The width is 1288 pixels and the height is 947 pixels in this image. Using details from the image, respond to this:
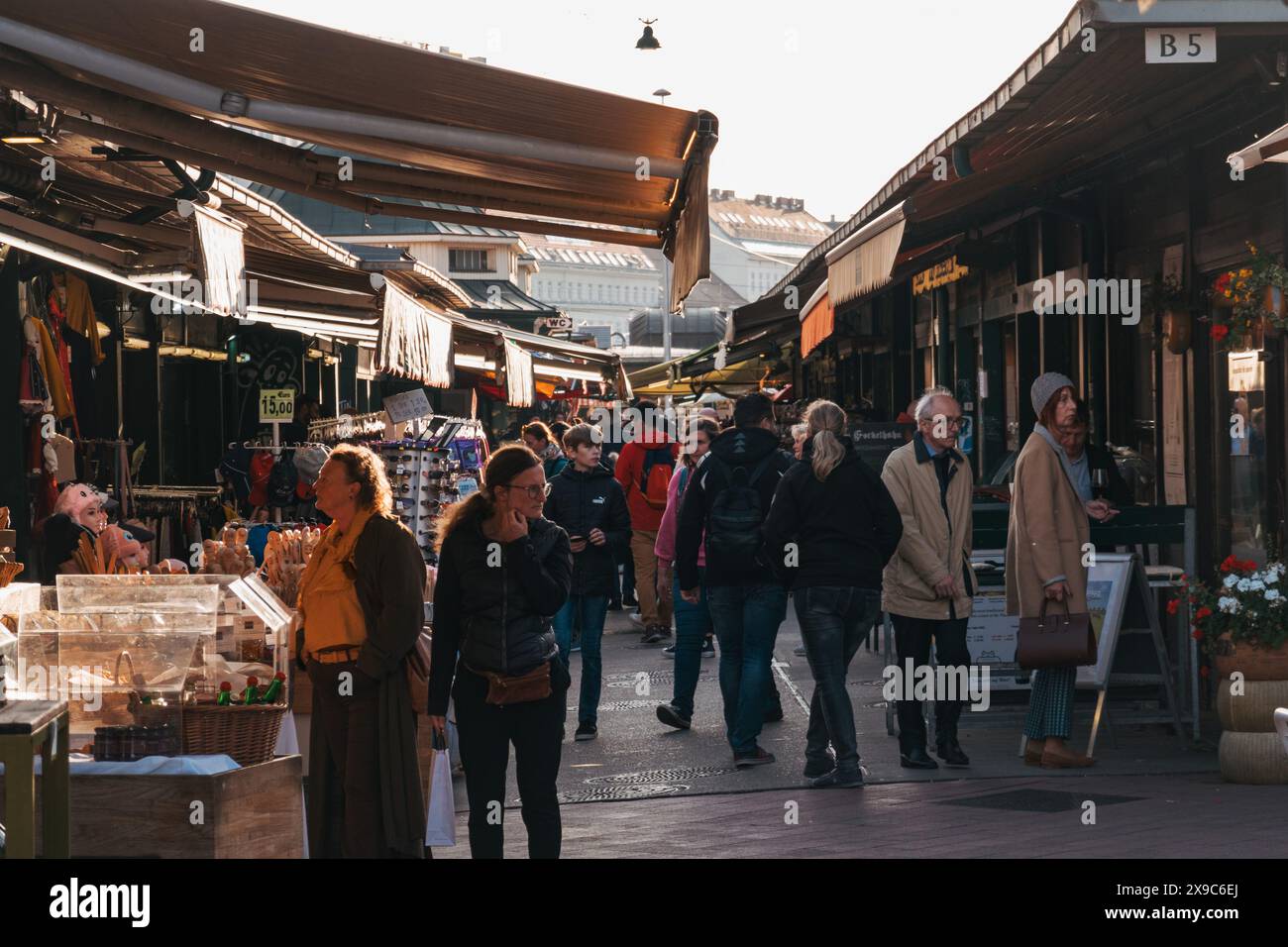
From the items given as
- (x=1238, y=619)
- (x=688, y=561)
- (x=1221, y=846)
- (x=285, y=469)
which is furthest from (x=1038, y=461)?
(x=285, y=469)

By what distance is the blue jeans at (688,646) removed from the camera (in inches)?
430

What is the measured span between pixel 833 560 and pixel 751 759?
52.4 inches

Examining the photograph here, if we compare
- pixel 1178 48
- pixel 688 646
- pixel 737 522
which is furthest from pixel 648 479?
pixel 1178 48

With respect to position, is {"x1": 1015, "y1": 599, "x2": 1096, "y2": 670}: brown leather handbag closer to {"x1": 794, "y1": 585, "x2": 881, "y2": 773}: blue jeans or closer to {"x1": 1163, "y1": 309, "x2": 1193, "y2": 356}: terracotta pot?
{"x1": 794, "y1": 585, "x2": 881, "y2": 773}: blue jeans

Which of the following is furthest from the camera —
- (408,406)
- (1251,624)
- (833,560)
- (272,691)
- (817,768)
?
(408,406)

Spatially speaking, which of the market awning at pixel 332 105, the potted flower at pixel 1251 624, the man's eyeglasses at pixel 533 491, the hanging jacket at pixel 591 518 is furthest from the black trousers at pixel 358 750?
the hanging jacket at pixel 591 518

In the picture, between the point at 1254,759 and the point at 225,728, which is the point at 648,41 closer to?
the point at 1254,759

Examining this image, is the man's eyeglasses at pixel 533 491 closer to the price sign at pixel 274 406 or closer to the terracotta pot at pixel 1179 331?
the terracotta pot at pixel 1179 331

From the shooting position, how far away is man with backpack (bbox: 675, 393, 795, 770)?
9.75 meters

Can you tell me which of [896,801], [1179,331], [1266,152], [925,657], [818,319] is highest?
[1266,152]

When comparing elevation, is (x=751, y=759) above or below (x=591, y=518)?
below

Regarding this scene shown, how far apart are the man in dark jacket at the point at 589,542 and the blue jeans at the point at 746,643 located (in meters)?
1.23

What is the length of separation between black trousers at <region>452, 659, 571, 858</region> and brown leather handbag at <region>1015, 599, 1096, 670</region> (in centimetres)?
333

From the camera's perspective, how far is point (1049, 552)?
9.12m
